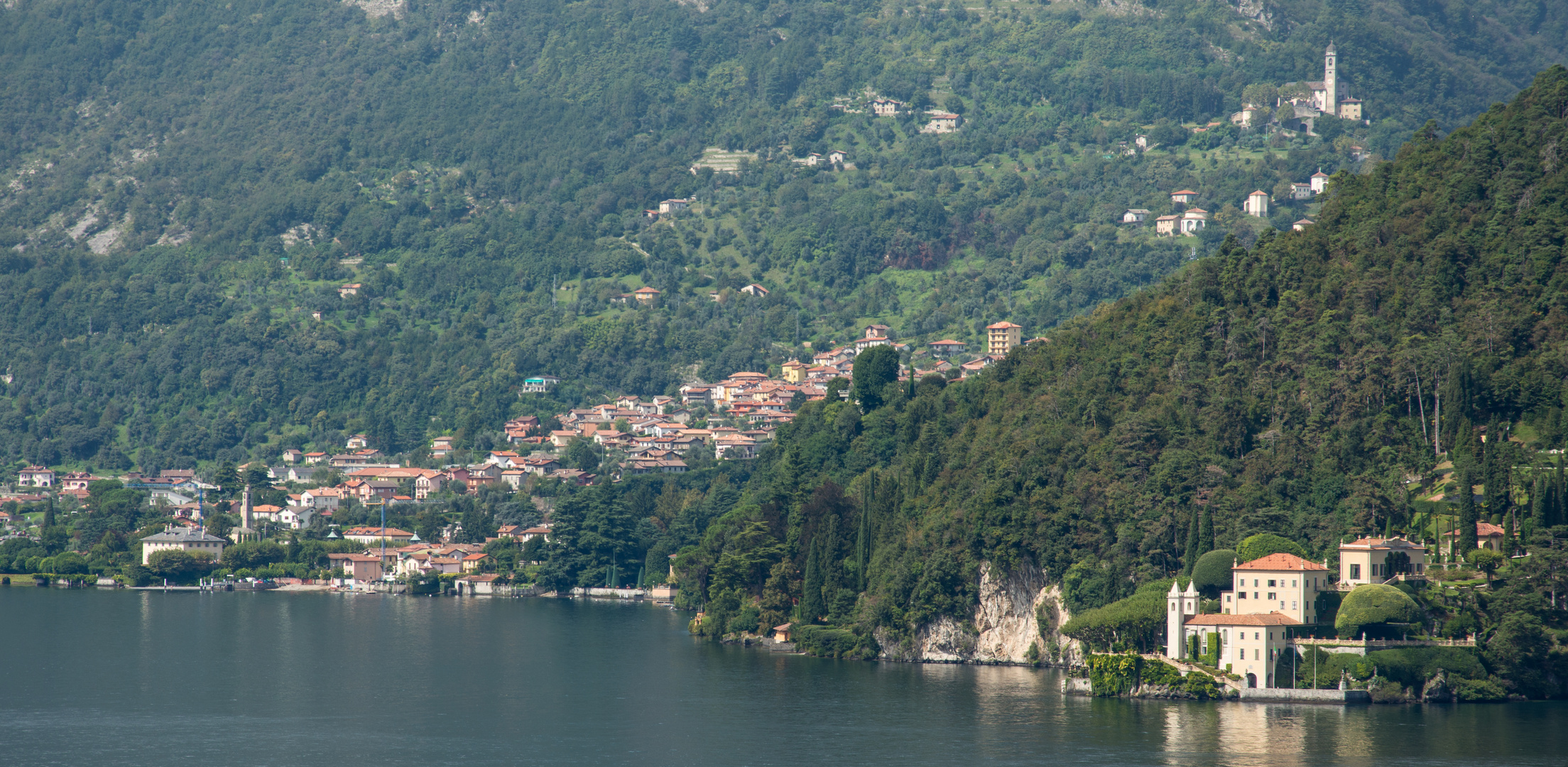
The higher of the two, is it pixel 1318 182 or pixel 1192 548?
pixel 1318 182

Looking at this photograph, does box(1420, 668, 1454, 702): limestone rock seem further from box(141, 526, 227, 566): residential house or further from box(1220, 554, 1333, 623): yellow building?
box(141, 526, 227, 566): residential house

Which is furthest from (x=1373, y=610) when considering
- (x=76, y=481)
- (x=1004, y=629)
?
(x=76, y=481)

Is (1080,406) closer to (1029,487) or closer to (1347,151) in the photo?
(1029,487)

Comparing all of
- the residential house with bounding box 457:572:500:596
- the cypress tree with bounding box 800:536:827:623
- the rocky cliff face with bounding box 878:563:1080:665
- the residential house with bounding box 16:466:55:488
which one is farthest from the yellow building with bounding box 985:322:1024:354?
the rocky cliff face with bounding box 878:563:1080:665

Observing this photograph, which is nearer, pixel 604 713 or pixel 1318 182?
pixel 604 713

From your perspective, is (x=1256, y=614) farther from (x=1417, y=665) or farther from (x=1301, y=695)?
(x=1417, y=665)

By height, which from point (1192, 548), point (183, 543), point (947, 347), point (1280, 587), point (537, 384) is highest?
point (947, 347)
